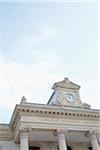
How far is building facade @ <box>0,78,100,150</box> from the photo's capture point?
2175cm

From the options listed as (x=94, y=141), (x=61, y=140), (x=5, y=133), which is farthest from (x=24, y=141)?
(x=94, y=141)

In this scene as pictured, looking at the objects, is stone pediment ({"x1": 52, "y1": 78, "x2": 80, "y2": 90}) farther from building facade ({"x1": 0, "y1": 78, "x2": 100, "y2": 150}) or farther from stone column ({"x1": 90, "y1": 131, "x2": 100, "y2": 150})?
stone column ({"x1": 90, "y1": 131, "x2": 100, "y2": 150})

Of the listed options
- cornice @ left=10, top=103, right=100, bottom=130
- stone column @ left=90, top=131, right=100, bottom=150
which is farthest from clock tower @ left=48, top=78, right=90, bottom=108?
stone column @ left=90, top=131, right=100, bottom=150

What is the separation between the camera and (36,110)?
22125 mm

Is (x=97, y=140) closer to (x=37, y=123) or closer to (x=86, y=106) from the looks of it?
(x=86, y=106)

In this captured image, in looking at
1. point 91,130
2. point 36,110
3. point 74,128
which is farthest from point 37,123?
point 91,130

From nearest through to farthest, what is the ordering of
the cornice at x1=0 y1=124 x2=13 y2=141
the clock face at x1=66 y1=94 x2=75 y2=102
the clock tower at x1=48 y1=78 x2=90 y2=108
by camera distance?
the cornice at x1=0 y1=124 x2=13 y2=141, the clock tower at x1=48 y1=78 x2=90 y2=108, the clock face at x1=66 y1=94 x2=75 y2=102

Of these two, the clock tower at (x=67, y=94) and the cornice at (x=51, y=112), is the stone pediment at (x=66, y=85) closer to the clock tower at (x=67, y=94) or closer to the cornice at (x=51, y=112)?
the clock tower at (x=67, y=94)

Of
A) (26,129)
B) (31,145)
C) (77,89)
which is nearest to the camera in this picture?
(26,129)

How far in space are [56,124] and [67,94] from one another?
13.6ft

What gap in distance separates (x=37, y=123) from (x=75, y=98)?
558cm

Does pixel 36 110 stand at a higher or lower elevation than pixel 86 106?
lower

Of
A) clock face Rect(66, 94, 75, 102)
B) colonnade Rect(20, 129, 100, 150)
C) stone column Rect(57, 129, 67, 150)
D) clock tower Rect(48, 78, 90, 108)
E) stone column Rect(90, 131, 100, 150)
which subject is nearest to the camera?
colonnade Rect(20, 129, 100, 150)

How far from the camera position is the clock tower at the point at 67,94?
2506cm
